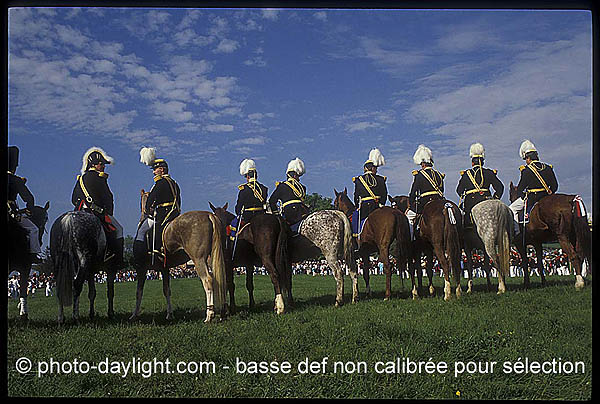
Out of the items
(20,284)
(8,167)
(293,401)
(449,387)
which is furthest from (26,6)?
(449,387)

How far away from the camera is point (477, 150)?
7520mm

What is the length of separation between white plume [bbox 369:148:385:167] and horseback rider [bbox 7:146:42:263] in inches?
182

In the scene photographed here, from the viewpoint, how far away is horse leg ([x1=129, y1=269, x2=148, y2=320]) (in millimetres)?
8412

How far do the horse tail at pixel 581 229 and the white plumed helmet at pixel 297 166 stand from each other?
438cm

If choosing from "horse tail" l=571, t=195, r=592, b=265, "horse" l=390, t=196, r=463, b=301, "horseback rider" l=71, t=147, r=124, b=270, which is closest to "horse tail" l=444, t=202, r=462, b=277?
"horse" l=390, t=196, r=463, b=301

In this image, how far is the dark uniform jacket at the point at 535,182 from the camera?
7.94m

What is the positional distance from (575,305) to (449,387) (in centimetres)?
227

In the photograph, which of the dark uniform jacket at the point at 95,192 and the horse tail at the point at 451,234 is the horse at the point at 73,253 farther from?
the horse tail at the point at 451,234

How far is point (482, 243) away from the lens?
10133 millimetres

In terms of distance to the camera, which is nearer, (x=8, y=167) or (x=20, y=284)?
(x=8, y=167)

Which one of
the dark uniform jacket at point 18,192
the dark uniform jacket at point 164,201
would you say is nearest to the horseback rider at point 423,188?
the dark uniform jacket at point 164,201

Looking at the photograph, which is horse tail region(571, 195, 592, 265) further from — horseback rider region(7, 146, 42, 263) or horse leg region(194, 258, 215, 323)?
horseback rider region(7, 146, 42, 263)

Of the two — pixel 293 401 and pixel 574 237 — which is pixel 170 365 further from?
pixel 574 237

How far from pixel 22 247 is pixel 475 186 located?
293 inches
